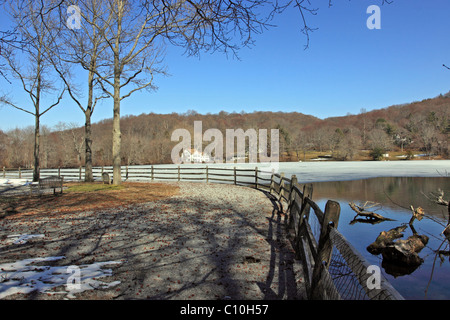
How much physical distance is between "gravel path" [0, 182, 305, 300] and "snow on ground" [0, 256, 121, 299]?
0.5 inches

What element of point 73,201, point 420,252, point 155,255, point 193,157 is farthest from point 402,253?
point 193,157

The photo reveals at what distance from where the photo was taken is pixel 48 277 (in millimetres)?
4195

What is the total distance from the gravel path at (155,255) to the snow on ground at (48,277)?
1 centimetres

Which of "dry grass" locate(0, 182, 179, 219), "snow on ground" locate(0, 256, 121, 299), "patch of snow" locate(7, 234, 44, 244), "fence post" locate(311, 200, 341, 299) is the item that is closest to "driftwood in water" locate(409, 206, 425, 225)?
"fence post" locate(311, 200, 341, 299)

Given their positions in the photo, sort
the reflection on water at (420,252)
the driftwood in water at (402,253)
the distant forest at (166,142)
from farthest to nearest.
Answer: the distant forest at (166,142) < the driftwood in water at (402,253) < the reflection on water at (420,252)

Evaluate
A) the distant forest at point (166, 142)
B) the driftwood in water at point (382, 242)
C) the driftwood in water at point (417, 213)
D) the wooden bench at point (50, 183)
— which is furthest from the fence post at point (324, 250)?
the distant forest at point (166, 142)

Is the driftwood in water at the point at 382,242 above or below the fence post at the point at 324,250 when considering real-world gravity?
below

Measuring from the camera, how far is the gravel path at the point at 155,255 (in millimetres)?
3994

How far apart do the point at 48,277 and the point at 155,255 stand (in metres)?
1.77

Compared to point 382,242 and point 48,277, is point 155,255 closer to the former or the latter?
point 48,277

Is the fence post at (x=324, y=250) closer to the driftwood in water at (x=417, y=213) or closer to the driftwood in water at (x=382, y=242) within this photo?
the driftwood in water at (x=382, y=242)

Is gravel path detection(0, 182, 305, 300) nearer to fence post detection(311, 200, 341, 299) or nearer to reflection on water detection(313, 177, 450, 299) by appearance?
fence post detection(311, 200, 341, 299)

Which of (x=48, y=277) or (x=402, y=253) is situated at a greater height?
(x=48, y=277)
